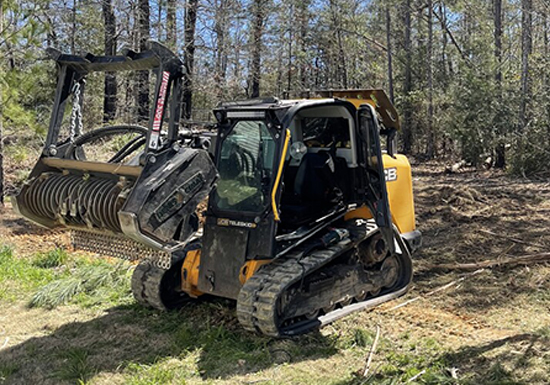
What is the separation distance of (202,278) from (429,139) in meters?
16.5

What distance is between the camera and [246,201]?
17.3 ft

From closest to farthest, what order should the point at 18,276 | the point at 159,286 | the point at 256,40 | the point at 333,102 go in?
the point at 333,102 → the point at 159,286 → the point at 18,276 → the point at 256,40

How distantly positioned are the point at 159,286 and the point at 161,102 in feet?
6.35

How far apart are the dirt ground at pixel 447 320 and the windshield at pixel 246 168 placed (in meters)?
1.20

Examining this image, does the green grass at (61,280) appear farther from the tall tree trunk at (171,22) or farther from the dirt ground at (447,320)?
the tall tree trunk at (171,22)

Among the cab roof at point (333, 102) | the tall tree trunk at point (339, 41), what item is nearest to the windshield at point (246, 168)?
the cab roof at point (333, 102)

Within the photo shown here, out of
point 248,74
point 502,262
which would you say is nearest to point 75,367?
point 502,262

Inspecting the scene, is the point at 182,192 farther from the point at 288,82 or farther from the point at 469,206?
the point at 288,82

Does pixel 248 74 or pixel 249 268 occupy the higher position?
pixel 248 74

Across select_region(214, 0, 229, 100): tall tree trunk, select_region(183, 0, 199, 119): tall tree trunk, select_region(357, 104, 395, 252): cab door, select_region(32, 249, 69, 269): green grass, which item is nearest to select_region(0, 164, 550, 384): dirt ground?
select_region(32, 249, 69, 269): green grass

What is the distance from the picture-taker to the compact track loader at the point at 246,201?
4668mm

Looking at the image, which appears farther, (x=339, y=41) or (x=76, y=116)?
(x=339, y=41)

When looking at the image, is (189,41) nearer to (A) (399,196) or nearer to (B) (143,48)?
(B) (143,48)

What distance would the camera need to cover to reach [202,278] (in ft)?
17.6
